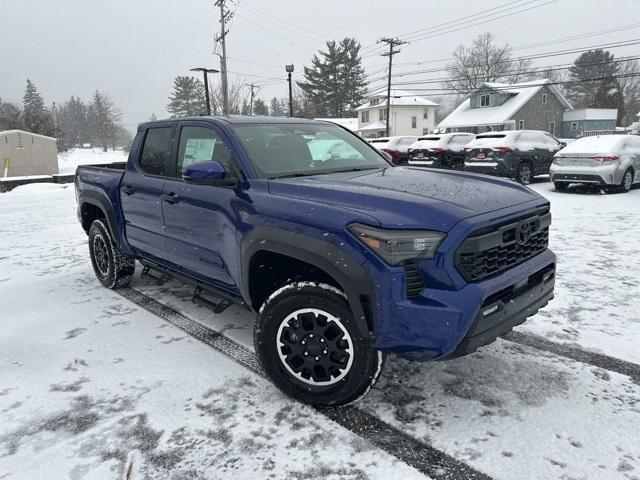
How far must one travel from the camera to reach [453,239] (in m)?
2.42

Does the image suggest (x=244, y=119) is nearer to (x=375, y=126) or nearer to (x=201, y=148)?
(x=201, y=148)

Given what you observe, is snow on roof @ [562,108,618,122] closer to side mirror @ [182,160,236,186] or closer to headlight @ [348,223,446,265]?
side mirror @ [182,160,236,186]

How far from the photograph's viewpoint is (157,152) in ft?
14.3

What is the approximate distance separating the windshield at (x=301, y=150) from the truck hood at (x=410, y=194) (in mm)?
193

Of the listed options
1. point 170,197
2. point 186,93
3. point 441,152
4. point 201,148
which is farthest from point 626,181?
point 186,93

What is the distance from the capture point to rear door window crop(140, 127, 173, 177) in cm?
420

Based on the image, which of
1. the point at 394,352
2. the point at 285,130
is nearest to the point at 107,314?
the point at 285,130

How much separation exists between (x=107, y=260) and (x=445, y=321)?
419cm

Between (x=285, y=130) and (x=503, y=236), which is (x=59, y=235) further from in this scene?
(x=503, y=236)

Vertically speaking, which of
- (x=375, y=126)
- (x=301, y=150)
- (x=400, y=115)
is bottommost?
(x=301, y=150)

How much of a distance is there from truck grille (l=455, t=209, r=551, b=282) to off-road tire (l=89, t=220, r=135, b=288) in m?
3.91

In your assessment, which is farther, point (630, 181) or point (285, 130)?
point (630, 181)

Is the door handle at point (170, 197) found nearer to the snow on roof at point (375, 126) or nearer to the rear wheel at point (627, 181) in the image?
the rear wheel at point (627, 181)

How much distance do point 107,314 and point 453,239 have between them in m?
3.50
